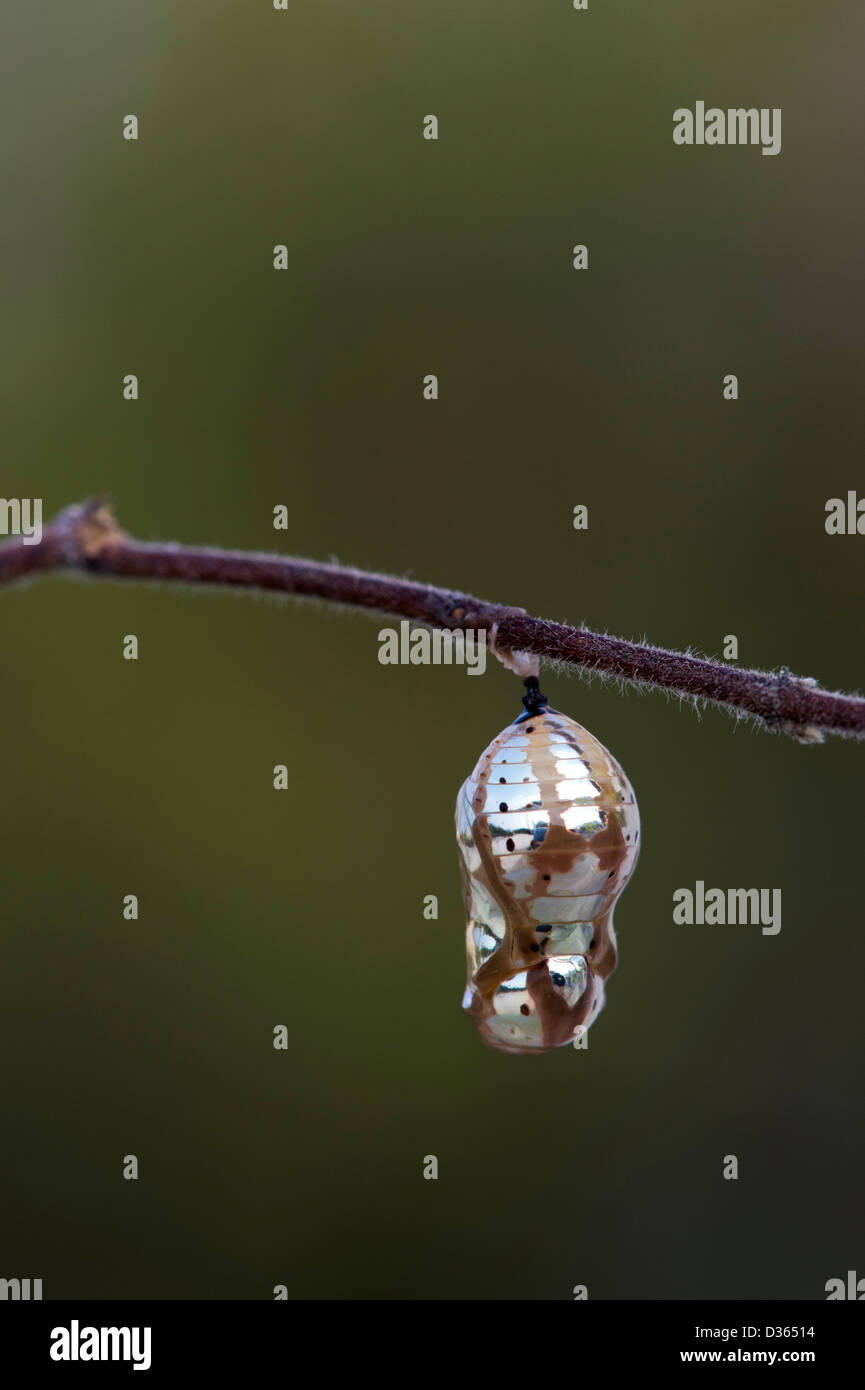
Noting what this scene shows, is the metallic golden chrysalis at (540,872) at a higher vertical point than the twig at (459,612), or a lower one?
lower

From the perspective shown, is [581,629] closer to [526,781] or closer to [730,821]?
[526,781]

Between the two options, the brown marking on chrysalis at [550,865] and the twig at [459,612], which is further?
the brown marking on chrysalis at [550,865]

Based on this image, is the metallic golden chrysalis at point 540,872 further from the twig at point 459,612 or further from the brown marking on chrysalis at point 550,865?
the twig at point 459,612

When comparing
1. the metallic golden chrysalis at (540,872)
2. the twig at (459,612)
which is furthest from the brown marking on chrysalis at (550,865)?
the twig at (459,612)

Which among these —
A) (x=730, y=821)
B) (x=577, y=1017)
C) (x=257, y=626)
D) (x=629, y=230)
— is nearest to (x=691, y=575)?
(x=730, y=821)

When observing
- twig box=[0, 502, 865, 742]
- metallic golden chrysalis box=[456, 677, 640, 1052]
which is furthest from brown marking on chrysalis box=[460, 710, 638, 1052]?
twig box=[0, 502, 865, 742]
